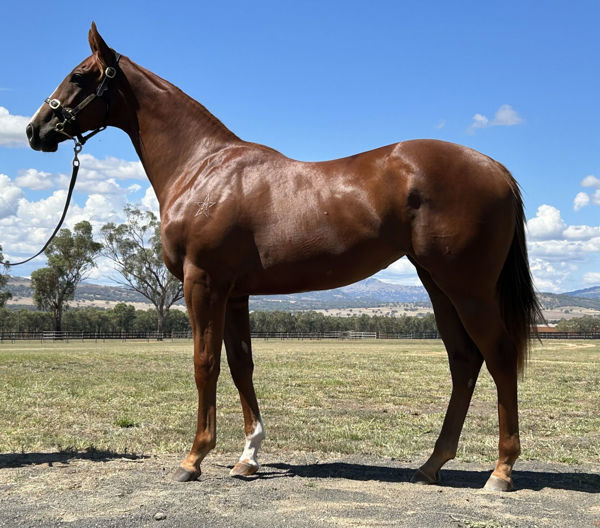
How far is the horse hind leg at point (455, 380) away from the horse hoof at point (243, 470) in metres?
1.39

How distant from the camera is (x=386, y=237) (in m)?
4.63

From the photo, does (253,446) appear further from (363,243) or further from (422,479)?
(363,243)

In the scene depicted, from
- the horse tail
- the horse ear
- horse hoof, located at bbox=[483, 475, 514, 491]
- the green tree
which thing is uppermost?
the horse ear

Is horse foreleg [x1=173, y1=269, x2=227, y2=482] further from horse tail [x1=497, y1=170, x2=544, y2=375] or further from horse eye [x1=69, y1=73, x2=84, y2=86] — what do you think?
horse tail [x1=497, y1=170, x2=544, y2=375]

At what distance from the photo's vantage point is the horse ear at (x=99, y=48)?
533cm

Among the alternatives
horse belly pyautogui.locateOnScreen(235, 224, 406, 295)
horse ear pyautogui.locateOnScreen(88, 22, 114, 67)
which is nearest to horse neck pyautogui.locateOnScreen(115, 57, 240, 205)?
horse ear pyautogui.locateOnScreen(88, 22, 114, 67)

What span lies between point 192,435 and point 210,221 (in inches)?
134

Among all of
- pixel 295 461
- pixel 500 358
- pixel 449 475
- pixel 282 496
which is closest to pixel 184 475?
pixel 282 496

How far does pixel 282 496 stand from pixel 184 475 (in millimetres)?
920

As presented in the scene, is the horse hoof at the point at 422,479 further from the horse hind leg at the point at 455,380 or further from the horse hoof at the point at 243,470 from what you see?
the horse hoof at the point at 243,470

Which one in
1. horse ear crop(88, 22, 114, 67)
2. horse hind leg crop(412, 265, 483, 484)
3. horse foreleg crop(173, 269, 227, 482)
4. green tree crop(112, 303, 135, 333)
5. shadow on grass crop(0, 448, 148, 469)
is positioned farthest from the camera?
green tree crop(112, 303, 135, 333)

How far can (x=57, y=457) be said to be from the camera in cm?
575

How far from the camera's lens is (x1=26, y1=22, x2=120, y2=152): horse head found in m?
5.39

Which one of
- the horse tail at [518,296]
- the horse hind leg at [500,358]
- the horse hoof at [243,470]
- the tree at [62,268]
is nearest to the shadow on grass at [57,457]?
the horse hoof at [243,470]
